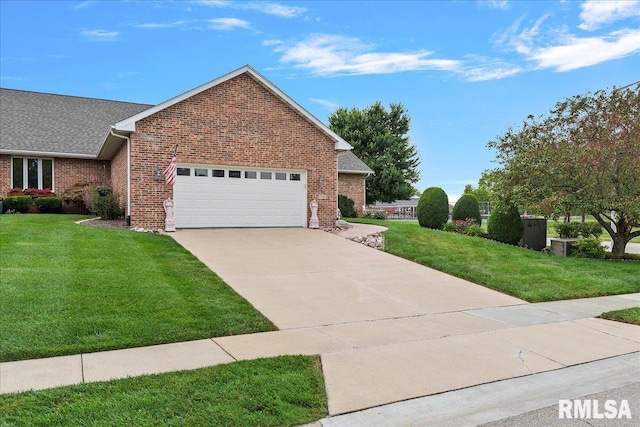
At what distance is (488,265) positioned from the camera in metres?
11.8

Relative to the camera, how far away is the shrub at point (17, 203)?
17109 mm

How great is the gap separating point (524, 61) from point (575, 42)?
2.39 meters

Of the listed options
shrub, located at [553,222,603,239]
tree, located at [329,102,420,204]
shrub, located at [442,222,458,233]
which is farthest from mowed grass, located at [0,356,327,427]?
tree, located at [329,102,420,204]

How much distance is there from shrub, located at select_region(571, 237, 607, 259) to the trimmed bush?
20.2 m

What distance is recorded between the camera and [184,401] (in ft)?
11.7

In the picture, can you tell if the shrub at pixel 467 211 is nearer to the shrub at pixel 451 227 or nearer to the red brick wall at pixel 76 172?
the shrub at pixel 451 227

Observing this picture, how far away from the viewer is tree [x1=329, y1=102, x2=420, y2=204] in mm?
36812

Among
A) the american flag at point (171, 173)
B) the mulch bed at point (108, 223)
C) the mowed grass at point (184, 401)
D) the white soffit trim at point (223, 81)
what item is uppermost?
the white soffit trim at point (223, 81)

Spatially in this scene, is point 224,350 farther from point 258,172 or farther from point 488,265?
point 258,172

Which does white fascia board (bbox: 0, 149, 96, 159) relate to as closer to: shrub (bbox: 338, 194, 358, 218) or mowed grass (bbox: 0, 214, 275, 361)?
mowed grass (bbox: 0, 214, 275, 361)

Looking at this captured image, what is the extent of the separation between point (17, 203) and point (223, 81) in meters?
9.98

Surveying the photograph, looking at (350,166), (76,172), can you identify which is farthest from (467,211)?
(76,172)

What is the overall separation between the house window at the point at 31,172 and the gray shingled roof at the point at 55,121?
0.70 m

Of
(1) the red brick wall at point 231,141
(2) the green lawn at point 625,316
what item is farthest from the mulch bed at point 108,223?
(2) the green lawn at point 625,316
